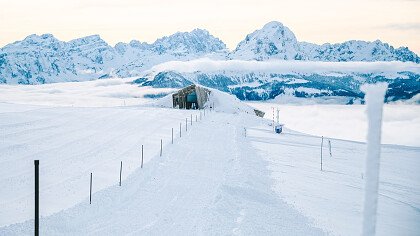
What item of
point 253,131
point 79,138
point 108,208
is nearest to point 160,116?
point 253,131

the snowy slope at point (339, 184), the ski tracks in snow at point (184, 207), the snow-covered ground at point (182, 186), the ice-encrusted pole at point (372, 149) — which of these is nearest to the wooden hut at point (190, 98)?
the snowy slope at point (339, 184)

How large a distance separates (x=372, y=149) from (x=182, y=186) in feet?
70.7

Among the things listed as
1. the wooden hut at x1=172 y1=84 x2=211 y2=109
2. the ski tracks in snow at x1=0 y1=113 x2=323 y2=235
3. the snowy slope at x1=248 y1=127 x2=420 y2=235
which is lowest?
the snowy slope at x1=248 y1=127 x2=420 y2=235

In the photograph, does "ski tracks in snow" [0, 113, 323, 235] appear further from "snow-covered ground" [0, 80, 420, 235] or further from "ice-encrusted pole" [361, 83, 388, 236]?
"ice-encrusted pole" [361, 83, 388, 236]

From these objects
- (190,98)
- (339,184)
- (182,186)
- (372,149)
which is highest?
(372,149)

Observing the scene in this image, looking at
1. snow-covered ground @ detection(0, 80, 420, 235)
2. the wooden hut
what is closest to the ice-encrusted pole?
snow-covered ground @ detection(0, 80, 420, 235)

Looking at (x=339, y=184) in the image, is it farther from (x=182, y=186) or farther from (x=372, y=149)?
(x=372, y=149)

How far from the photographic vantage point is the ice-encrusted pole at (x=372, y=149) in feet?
8.95

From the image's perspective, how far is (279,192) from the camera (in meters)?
25.2

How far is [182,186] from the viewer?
23953 millimetres

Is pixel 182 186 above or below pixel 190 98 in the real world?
below

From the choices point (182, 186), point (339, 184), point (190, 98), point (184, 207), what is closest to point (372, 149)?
point (184, 207)

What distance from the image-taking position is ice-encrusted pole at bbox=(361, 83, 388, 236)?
2.73 meters

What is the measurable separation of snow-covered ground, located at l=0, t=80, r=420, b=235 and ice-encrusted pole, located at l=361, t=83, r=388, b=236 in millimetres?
13831
